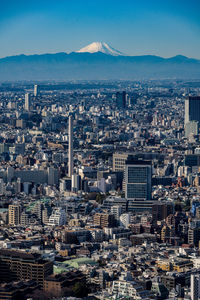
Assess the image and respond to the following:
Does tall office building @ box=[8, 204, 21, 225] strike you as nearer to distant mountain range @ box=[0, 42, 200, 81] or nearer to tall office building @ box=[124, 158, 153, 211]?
tall office building @ box=[124, 158, 153, 211]

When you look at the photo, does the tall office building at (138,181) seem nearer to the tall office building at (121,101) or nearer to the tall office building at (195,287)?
the tall office building at (195,287)

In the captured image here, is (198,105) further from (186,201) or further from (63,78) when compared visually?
(63,78)

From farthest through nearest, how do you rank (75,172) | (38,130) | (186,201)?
1. (38,130)
2. (75,172)
3. (186,201)

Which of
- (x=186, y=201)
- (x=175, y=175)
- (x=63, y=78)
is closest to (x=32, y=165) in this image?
(x=175, y=175)

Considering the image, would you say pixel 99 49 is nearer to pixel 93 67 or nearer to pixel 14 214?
pixel 93 67

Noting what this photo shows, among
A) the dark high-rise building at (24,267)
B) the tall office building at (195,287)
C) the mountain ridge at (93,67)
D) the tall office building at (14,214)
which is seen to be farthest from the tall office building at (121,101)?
the mountain ridge at (93,67)

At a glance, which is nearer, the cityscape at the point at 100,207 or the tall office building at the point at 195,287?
the tall office building at the point at 195,287

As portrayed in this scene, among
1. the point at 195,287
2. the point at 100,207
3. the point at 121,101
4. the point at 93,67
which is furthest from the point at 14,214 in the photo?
the point at 93,67

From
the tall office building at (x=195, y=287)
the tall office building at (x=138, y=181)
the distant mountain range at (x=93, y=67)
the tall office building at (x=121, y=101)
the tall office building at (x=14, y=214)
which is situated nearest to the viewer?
the tall office building at (x=195, y=287)
